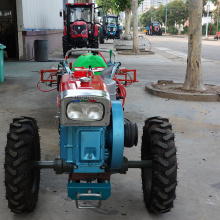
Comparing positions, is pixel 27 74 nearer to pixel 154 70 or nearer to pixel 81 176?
pixel 154 70

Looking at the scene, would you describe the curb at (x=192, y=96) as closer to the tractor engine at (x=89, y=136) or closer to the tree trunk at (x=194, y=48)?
the tree trunk at (x=194, y=48)

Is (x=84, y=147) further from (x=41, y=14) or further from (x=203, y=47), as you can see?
(x=203, y=47)

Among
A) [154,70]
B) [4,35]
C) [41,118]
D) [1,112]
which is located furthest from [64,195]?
[4,35]

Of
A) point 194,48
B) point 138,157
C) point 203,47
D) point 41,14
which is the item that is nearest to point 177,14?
point 203,47

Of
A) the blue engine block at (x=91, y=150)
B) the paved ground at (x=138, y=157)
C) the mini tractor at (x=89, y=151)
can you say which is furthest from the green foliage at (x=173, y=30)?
the blue engine block at (x=91, y=150)

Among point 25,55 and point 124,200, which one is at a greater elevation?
point 25,55

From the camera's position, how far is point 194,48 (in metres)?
9.41

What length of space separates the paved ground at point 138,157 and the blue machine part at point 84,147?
624 millimetres

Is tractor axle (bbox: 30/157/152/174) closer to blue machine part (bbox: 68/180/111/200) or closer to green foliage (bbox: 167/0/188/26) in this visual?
blue machine part (bbox: 68/180/111/200)

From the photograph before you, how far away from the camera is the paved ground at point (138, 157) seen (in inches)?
139

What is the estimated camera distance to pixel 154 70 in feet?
47.8

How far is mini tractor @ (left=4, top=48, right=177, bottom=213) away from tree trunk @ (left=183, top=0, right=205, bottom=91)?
242 inches

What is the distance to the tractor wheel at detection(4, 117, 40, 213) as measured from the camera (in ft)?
10.6

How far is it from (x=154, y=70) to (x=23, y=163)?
38.7 feet
